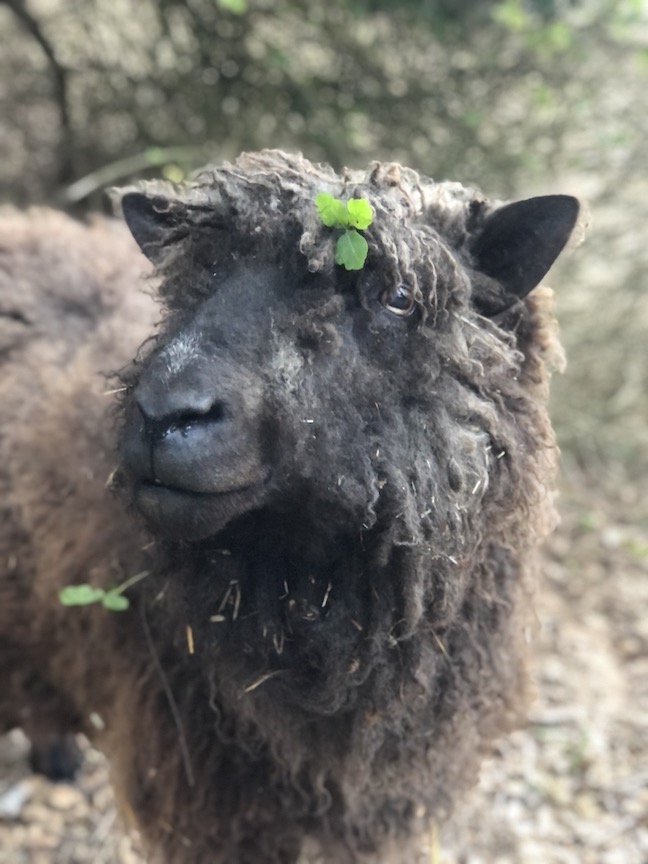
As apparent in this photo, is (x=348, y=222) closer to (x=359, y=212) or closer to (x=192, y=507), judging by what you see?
(x=359, y=212)

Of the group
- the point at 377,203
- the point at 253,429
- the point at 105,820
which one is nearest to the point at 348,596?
the point at 253,429

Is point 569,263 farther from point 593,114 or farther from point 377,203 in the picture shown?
point 377,203

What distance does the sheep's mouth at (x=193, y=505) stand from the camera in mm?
1778

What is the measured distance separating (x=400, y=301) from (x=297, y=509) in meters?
0.54

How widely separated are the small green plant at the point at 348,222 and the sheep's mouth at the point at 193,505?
512 millimetres

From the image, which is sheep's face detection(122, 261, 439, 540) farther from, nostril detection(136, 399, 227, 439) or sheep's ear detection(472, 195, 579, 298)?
sheep's ear detection(472, 195, 579, 298)

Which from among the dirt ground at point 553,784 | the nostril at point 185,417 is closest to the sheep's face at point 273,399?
the nostril at point 185,417

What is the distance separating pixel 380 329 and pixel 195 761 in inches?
62.6

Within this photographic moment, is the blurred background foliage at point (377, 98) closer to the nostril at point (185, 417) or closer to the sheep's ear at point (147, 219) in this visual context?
the sheep's ear at point (147, 219)

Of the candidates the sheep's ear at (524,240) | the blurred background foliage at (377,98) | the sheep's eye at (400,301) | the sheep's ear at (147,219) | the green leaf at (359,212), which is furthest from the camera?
the blurred background foliage at (377,98)

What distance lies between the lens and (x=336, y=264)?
1.87 meters

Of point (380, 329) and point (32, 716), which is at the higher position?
point (380, 329)

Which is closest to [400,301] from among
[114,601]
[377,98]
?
[114,601]

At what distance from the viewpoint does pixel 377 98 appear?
6.04 metres
